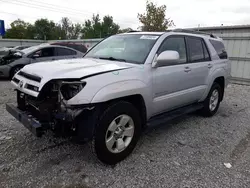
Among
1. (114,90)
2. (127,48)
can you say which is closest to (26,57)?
(127,48)

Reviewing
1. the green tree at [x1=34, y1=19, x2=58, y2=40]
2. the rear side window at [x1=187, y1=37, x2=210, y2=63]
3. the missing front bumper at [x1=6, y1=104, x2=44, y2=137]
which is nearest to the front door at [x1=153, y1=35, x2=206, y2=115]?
the rear side window at [x1=187, y1=37, x2=210, y2=63]

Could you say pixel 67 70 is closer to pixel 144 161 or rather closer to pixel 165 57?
pixel 165 57

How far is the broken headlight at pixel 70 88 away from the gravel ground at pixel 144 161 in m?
1.00

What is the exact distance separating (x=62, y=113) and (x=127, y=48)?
66.3 inches

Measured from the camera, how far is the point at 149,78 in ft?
10.6

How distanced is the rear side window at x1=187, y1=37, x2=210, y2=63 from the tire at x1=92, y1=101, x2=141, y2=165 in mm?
1913

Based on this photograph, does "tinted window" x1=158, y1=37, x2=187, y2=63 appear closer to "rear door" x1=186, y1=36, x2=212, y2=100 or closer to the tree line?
"rear door" x1=186, y1=36, x2=212, y2=100

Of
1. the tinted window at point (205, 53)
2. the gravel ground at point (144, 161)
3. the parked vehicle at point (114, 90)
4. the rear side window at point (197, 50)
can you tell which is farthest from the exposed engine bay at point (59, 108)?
the tinted window at point (205, 53)

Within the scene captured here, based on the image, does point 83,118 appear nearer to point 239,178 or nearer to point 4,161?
point 4,161

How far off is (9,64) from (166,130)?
746cm

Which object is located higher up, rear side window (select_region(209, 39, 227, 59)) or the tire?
rear side window (select_region(209, 39, 227, 59))

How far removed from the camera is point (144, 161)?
311 cm

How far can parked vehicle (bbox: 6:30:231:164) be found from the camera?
2566mm

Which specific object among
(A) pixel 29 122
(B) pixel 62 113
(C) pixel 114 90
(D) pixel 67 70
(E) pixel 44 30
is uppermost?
(E) pixel 44 30
